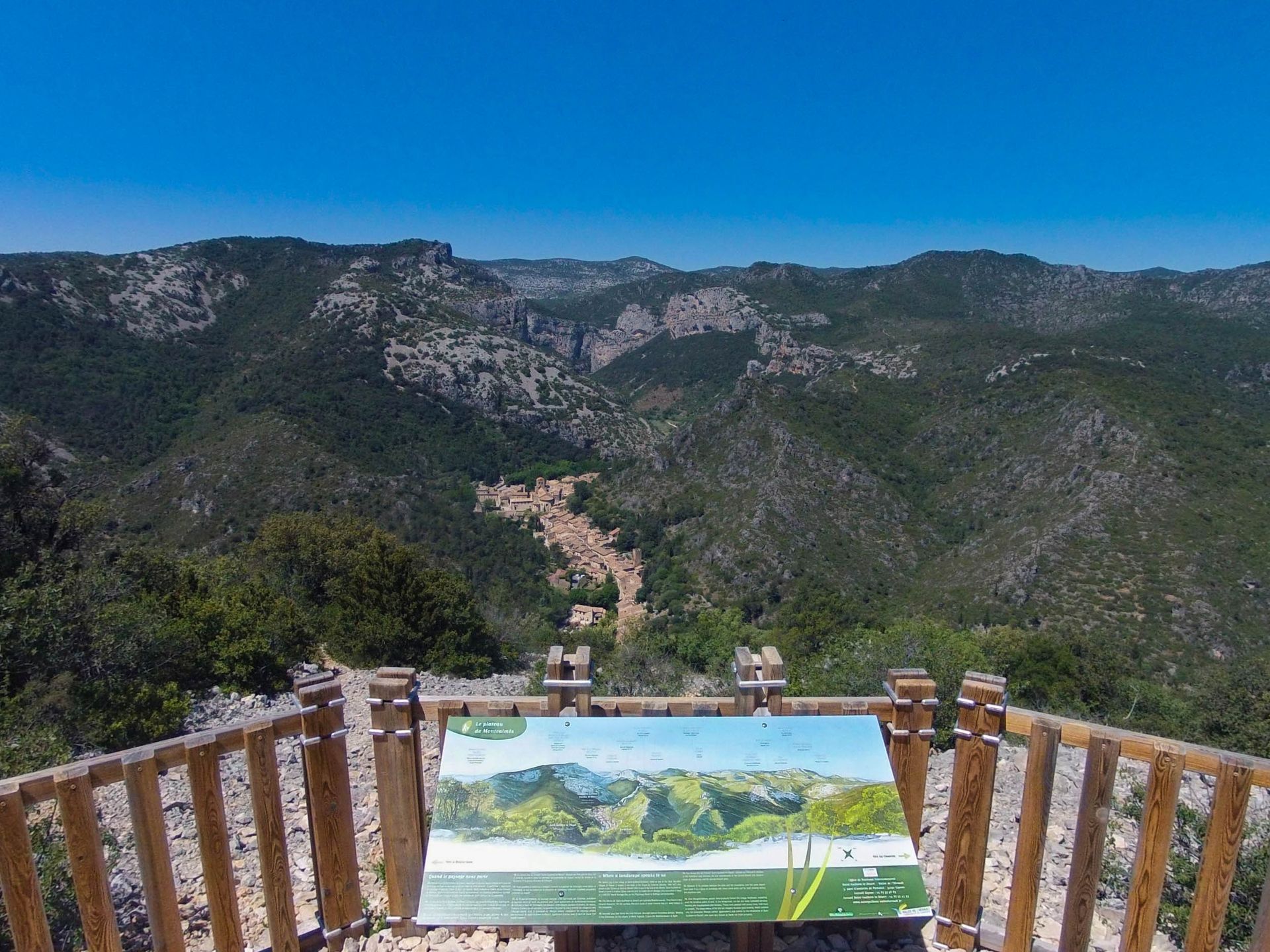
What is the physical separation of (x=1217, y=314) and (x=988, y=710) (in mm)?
102800

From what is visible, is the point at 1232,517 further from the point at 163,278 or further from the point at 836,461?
the point at 163,278

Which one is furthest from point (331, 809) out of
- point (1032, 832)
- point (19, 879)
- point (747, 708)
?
point (1032, 832)

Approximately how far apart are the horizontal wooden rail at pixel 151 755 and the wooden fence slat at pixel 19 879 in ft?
0.18

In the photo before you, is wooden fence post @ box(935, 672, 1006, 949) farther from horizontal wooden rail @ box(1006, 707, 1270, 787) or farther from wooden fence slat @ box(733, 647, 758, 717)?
wooden fence slat @ box(733, 647, 758, 717)

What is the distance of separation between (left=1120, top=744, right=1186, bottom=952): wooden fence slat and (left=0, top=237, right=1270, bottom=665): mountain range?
90.5 ft

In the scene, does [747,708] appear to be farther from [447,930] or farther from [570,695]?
[447,930]

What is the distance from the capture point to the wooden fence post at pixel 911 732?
3971 millimetres

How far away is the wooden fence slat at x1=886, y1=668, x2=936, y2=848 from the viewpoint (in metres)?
3.97

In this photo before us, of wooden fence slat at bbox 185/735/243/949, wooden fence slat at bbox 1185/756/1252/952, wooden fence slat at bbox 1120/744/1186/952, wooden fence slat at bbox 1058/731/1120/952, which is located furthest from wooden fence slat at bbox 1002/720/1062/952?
wooden fence slat at bbox 185/735/243/949

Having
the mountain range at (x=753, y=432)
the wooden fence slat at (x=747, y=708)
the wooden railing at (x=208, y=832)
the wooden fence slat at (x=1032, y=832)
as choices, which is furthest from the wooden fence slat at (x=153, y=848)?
the mountain range at (x=753, y=432)

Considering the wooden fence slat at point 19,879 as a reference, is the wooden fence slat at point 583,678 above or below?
above

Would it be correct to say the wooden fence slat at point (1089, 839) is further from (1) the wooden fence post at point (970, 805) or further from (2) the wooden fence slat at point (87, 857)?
(2) the wooden fence slat at point (87, 857)

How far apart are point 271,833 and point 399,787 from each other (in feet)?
2.22

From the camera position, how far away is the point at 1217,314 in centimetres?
7994
